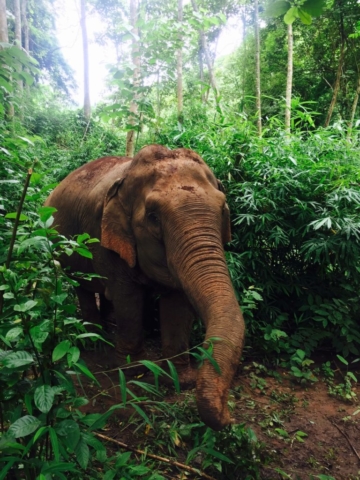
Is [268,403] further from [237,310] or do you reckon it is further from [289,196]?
[289,196]

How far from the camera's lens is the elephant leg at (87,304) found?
4.37m

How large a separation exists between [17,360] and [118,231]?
182 centimetres

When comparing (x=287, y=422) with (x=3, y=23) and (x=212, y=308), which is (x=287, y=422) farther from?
(x=3, y=23)

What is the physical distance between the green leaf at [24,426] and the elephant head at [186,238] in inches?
30.3

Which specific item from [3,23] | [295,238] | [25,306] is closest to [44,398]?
[25,306]

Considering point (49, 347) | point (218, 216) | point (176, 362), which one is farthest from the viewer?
point (176, 362)

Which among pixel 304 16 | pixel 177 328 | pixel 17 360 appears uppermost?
pixel 304 16

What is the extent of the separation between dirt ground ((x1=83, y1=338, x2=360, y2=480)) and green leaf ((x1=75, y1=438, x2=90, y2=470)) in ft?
1.71

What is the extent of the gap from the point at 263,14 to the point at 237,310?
146 centimetres

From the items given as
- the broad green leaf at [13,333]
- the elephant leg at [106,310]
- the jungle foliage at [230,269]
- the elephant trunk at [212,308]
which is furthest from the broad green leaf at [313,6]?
the elephant leg at [106,310]

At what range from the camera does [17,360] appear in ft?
4.69

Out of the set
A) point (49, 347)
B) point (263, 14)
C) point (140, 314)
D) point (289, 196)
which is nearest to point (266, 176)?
point (289, 196)

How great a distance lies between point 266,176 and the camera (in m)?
4.41

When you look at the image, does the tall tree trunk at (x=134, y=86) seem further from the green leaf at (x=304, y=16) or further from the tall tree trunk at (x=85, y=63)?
the tall tree trunk at (x=85, y=63)
